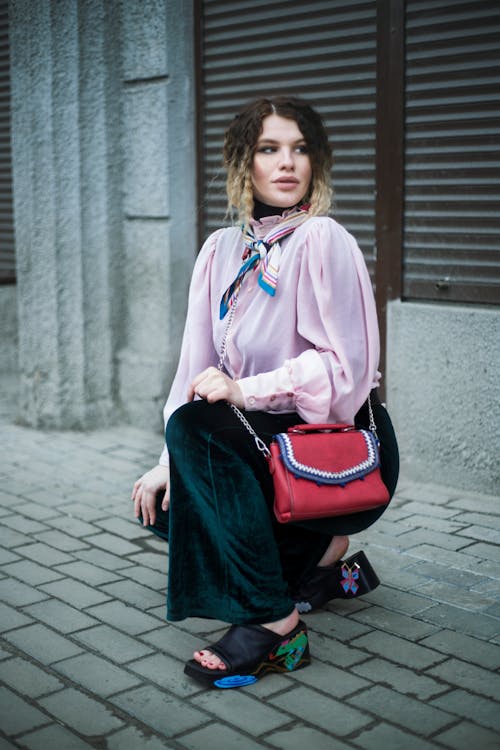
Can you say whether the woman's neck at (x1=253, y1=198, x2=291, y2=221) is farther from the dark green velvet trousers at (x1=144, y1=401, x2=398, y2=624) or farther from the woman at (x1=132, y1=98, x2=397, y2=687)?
the dark green velvet trousers at (x1=144, y1=401, x2=398, y2=624)

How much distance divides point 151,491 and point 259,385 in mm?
555

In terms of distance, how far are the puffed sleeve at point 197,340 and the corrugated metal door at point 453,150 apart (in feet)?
6.15

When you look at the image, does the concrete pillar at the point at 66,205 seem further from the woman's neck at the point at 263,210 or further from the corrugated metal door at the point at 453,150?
the woman's neck at the point at 263,210

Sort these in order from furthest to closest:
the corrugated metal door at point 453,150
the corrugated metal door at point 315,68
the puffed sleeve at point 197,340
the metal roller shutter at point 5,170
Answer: the metal roller shutter at point 5,170 → the corrugated metal door at point 315,68 → the corrugated metal door at point 453,150 → the puffed sleeve at point 197,340

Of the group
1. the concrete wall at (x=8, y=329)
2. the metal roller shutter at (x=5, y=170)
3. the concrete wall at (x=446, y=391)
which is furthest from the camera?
the concrete wall at (x=8, y=329)

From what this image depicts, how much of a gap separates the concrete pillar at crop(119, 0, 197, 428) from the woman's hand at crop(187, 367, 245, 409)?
3188mm

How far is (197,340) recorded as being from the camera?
11.1 feet

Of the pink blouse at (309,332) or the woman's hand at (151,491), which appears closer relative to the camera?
the pink blouse at (309,332)

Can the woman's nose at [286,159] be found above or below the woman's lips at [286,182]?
above

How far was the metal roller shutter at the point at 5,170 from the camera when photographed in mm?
7434

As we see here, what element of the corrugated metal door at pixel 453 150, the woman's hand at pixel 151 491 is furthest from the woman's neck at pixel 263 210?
the corrugated metal door at pixel 453 150

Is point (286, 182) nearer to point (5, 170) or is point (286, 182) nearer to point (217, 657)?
point (217, 657)

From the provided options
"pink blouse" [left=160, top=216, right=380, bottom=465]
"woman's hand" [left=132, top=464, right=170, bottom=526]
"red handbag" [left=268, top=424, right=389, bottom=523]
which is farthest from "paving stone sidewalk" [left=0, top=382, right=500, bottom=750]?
"pink blouse" [left=160, top=216, right=380, bottom=465]

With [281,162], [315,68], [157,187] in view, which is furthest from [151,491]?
[157,187]
